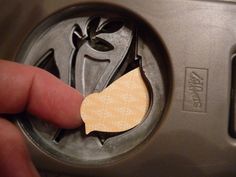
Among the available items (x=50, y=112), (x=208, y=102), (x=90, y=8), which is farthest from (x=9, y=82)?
(x=208, y=102)

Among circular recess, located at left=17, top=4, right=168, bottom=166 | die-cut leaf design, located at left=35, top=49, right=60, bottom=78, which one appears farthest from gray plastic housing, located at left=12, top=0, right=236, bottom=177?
die-cut leaf design, located at left=35, top=49, right=60, bottom=78

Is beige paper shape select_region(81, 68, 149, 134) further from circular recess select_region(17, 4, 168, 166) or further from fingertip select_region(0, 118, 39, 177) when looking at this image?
fingertip select_region(0, 118, 39, 177)

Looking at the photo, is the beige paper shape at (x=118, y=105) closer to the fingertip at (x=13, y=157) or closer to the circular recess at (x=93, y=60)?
the circular recess at (x=93, y=60)

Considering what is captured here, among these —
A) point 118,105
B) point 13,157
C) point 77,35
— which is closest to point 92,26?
point 77,35

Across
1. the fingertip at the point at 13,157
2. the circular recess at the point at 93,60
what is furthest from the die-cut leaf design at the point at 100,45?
the fingertip at the point at 13,157

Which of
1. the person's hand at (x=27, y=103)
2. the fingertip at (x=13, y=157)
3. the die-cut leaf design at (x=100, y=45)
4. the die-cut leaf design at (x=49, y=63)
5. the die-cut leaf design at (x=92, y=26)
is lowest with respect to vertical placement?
the fingertip at (x=13, y=157)
